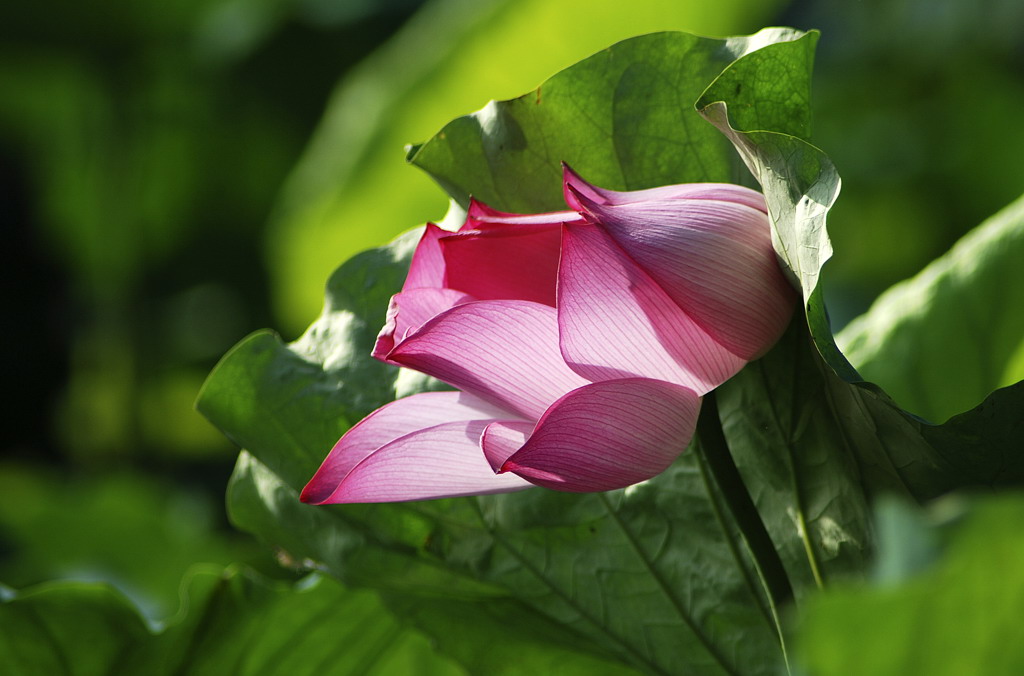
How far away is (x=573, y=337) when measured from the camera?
180mm

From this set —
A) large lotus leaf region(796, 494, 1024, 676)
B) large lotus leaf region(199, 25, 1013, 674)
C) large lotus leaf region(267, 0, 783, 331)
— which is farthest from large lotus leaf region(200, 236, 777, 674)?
large lotus leaf region(267, 0, 783, 331)

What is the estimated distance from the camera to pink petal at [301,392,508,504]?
0.20 meters

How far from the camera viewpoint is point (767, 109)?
0.72ft

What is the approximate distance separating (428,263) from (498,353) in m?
0.03

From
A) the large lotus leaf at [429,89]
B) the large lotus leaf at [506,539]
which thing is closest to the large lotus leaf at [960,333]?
the large lotus leaf at [506,539]

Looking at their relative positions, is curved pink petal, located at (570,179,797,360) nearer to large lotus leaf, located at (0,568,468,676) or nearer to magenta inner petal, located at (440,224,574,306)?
magenta inner petal, located at (440,224,574,306)

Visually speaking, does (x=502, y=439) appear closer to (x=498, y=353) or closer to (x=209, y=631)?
(x=498, y=353)

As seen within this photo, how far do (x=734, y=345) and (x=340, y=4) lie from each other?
109 cm

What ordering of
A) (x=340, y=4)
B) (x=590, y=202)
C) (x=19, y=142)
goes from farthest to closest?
(x=19, y=142)
(x=340, y=4)
(x=590, y=202)

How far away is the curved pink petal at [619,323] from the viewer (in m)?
0.18

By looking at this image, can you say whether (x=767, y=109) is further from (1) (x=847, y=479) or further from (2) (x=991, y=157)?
(2) (x=991, y=157)

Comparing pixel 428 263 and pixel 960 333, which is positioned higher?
pixel 428 263

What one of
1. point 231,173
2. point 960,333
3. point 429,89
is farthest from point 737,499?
point 231,173

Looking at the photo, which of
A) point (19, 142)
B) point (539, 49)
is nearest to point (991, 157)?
point (539, 49)
